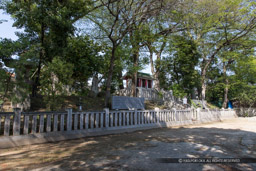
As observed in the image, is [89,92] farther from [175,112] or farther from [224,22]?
[224,22]

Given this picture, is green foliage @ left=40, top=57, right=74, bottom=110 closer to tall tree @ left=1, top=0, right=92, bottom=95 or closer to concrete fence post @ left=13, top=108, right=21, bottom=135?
tall tree @ left=1, top=0, right=92, bottom=95

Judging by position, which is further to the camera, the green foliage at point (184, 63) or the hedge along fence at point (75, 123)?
the green foliage at point (184, 63)

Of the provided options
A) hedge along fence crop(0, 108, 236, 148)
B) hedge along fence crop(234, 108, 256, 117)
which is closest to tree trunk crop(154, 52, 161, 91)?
hedge along fence crop(0, 108, 236, 148)

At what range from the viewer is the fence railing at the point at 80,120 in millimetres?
5328

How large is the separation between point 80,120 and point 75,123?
226 mm

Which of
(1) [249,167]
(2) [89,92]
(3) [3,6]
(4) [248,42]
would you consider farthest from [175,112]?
(4) [248,42]

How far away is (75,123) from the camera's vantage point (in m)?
6.54

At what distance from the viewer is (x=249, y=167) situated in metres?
3.26

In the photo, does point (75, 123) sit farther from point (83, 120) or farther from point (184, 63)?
point (184, 63)

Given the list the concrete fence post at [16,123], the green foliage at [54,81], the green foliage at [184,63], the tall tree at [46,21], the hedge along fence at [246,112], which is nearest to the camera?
the concrete fence post at [16,123]

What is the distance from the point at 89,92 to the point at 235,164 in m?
11.2

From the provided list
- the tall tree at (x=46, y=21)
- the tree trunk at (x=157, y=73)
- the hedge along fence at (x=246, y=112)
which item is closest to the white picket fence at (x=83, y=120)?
the tall tree at (x=46, y=21)

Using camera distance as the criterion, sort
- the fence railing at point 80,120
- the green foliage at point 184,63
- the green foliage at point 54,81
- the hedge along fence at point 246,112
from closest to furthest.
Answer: the fence railing at point 80,120, the green foliage at point 54,81, the green foliage at point 184,63, the hedge along fence at point 246,112

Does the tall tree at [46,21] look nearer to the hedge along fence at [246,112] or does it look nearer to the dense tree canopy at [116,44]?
the dense tree canopy at [116,44]
